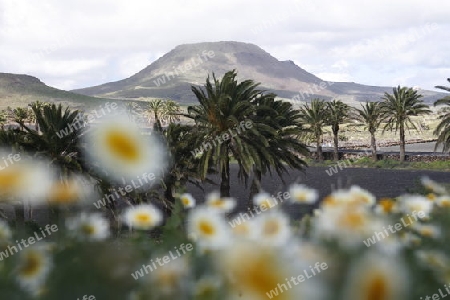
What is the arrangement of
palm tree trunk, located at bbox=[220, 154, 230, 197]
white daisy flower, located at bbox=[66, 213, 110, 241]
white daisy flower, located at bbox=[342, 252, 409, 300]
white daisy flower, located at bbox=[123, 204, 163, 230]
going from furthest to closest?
palm tree trunk, located at bbox=[220, 154, 230, 197]
white daisy flower, located at bbox=[123, 204, 163, 230]
white daisy flower, located at bbox=[66, 213, 110, 241]
white daisy flower, located at bbox=[342, 252, 409, 300]

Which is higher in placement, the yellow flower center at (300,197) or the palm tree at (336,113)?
the yellow flower center at (300,197)

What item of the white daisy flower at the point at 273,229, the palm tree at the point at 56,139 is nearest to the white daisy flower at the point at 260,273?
the white daisy flower at the point at 273,229

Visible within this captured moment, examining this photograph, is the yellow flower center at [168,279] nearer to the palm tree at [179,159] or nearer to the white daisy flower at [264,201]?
the white daisy flower at [264,201]

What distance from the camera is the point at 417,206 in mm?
2469

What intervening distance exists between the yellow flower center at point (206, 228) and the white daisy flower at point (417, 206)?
105cm

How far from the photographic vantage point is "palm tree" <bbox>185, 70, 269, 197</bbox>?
92.2 ft

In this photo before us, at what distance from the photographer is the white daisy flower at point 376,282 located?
1.23 meters

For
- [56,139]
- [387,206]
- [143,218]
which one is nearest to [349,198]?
[387,206]

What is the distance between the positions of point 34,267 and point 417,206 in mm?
1748

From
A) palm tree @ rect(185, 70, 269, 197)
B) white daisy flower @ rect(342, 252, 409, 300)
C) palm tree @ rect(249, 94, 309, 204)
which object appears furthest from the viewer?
palm tree @ rect(249, 94, 309, 204)

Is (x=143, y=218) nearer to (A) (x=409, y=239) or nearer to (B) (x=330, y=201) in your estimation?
(B) (x=330, y=201)

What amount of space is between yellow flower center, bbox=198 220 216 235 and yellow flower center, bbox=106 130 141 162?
0.35 meters

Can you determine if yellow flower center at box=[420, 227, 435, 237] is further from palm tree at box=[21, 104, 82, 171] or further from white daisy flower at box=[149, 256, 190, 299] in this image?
palm tree at box=[21, 104, 82, 171]

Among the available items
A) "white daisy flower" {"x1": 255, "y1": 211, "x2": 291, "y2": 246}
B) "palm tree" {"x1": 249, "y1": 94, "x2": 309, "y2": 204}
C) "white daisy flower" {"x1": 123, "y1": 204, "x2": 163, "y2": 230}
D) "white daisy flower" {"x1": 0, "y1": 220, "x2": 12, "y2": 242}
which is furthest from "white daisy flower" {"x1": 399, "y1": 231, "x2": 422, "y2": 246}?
"palm tree" {"x1": 249, "y1": 94, "x2": 309, "y2": 204}
